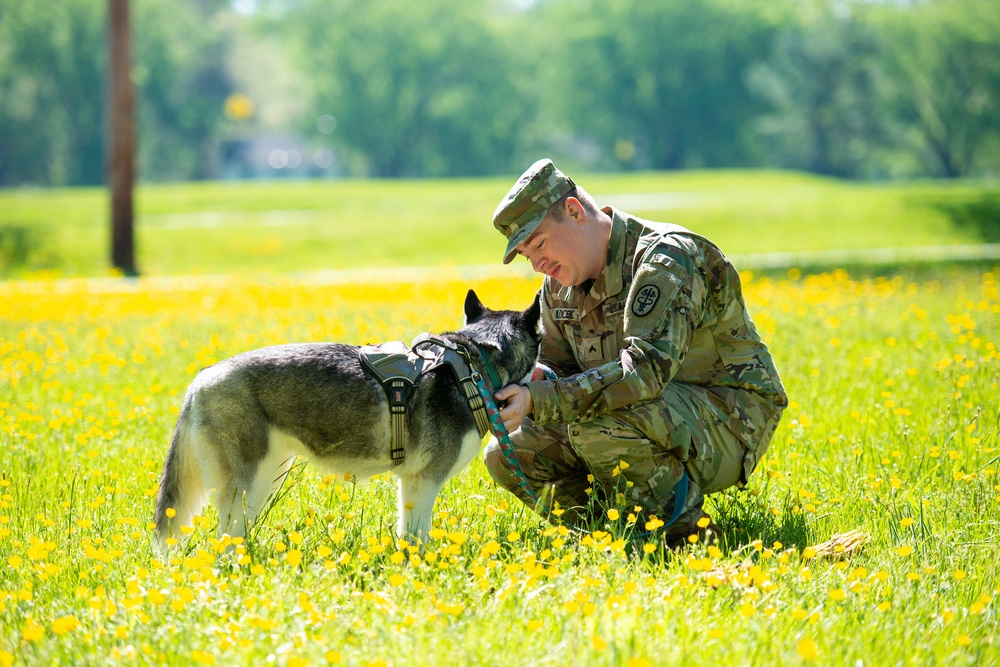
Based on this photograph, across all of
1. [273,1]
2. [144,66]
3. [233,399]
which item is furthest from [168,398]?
[273,1]

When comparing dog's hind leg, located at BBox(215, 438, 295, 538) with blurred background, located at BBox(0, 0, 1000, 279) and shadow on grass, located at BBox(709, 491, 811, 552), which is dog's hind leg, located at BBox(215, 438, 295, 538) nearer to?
shadow on grass, located at BBox(709, 491, 811, 552)

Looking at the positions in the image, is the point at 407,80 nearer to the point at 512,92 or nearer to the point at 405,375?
the point at 512,92

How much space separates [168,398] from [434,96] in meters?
70.4

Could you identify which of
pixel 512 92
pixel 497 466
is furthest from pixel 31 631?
pixel 512 92

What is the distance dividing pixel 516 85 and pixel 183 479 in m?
77.5

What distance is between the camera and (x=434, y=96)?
246 feet

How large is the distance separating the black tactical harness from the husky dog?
Result: 1.6 inches

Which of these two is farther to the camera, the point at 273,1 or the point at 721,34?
the point at 273,1

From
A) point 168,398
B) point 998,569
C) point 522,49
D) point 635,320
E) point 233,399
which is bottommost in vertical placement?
point 168,398

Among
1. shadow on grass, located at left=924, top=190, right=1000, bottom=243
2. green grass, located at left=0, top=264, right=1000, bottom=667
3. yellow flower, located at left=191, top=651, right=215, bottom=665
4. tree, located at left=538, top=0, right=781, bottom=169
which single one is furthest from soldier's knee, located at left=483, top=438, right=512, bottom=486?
tree, located at left=538, top=0, right=781, bottom=169

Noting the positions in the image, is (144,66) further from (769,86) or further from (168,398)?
(168,398)

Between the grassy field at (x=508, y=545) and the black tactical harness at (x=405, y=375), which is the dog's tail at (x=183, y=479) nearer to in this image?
the grassy field at (x=508, y=545)

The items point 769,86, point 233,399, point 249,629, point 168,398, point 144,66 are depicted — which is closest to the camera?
point 249,629

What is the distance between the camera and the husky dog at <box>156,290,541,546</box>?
4.04m
